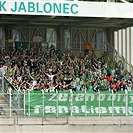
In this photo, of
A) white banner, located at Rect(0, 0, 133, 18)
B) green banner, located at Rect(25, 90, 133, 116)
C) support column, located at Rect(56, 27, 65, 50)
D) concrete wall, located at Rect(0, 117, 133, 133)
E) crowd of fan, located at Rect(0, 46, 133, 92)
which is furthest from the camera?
support column, located at Rect(56, 27, 65, 50)

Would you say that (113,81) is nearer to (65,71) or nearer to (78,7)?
(65,71)

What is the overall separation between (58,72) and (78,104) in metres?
6.71

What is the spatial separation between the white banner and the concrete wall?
6796 mm

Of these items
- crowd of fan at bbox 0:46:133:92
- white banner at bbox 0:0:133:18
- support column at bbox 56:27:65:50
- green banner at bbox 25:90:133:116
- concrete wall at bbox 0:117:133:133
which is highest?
white banner at bbox 0:0:133:18

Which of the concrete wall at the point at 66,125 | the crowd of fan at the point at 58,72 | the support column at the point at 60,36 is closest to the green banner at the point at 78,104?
the concrete wall at the point at 66,125

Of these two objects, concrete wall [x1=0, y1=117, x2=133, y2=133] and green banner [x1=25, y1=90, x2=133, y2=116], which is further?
green banner [x1=25, y1=90, x2=133, y2=116]

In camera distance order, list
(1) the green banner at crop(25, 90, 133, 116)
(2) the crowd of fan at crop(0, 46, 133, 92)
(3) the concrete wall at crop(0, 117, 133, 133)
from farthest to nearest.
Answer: (2) the crowd of fan at crop(0, 46, 133, 92)
(1) the green banner at crop(25, 90, 133, 116)
(3) the concrete wall at crop(0, 117, 133, 133)

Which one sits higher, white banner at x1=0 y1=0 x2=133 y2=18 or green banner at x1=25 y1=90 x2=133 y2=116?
white banner at x1=0 y1=0 x2=133 y2=18

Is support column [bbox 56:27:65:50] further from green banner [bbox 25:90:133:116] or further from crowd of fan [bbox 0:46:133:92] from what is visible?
green banner [bbox 25:90:133:116]

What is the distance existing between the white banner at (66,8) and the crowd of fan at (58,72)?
367 cm

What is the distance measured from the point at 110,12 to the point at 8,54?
7.14 metres

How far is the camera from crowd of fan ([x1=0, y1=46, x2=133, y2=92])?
117ft

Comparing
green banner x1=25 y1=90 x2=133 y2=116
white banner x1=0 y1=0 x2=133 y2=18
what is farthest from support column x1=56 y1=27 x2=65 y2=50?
green banner x1=25 y1=90 x2=133 y2=116

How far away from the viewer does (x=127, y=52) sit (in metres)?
46.4
